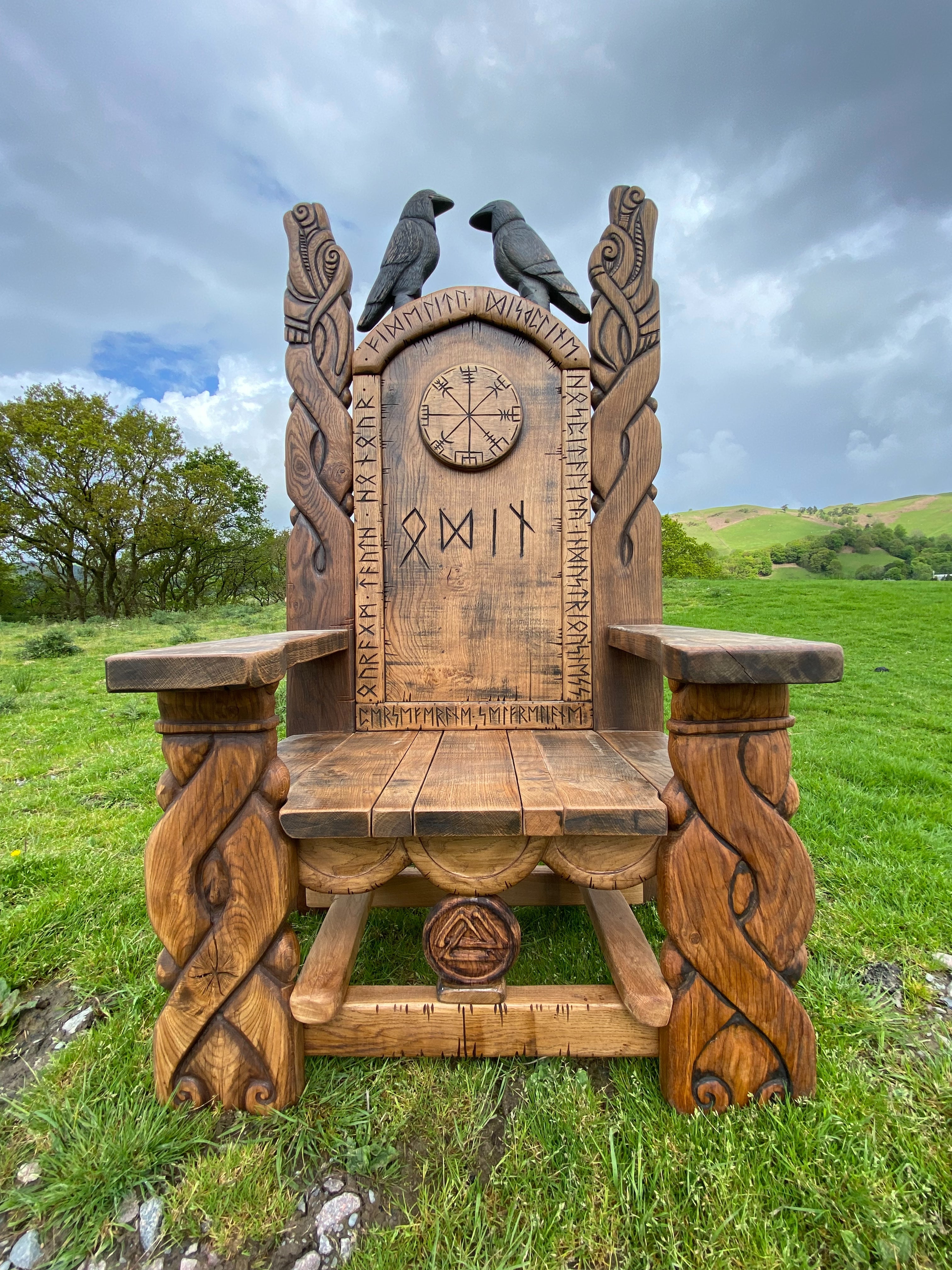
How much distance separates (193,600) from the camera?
23703 millimetres

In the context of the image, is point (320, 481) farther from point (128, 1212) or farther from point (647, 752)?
point (128, 1212)

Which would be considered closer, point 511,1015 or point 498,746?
point 511,1015

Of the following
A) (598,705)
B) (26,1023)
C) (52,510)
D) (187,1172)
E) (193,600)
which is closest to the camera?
(187,1172)

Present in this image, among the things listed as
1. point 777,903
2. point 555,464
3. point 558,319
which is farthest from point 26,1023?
point 558,319

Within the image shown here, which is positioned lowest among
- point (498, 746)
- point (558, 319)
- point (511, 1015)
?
point (511, 1015)

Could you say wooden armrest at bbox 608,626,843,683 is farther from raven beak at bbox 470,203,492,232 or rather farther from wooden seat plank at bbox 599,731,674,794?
raven beak at bbox 470,203,492,232

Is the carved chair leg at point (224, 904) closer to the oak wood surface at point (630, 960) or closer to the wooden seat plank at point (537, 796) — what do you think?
the wooden seat plank at point (537, 796)

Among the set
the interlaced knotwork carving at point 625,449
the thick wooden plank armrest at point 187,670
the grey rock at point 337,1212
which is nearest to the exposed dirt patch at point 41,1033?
the grey rock at point 337,1212

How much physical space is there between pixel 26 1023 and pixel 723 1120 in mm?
1906

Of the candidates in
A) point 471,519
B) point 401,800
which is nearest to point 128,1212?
point 401,800

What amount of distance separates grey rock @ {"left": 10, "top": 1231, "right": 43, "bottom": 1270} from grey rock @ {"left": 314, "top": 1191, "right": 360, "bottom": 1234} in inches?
20.0

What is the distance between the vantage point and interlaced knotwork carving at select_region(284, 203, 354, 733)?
2.11m

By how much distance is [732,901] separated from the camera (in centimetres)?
130

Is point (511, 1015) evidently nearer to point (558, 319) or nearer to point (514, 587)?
point (514, 587)
